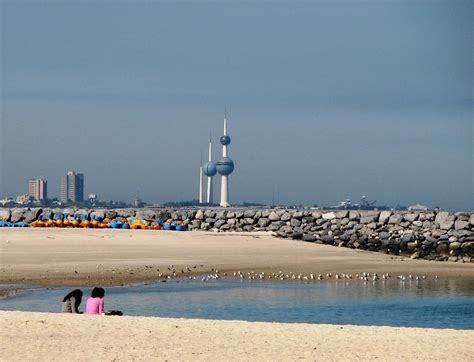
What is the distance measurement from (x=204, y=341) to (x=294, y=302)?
9.18 metres

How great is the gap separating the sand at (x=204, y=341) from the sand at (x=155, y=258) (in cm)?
1021

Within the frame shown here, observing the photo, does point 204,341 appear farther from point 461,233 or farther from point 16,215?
point 16,215

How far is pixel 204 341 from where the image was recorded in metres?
12.6

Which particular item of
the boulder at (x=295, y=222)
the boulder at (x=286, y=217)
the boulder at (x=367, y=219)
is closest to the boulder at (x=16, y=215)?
the boulder at (x=286, y=217)

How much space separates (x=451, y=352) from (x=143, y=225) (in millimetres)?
33677

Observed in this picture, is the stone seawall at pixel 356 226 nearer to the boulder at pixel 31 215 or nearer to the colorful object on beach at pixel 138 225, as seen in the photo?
the boulder at pixel 31 215

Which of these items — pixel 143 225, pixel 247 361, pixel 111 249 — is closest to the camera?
pixel 247 361

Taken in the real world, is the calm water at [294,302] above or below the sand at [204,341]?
below

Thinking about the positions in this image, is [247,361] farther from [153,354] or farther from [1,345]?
[1,345]

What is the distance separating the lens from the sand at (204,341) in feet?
38.3

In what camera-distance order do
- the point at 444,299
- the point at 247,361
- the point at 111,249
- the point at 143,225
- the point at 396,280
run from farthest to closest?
1. the point at 143,225
2. the point at 111,249
3. the point at 396,280
4. the point at 444,299
5. the point at 247,361

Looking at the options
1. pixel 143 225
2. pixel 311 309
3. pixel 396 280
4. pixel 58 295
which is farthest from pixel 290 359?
pixel 143 225

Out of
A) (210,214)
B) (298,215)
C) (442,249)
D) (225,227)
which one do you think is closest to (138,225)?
(225,227)

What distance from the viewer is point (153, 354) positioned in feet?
38.4
